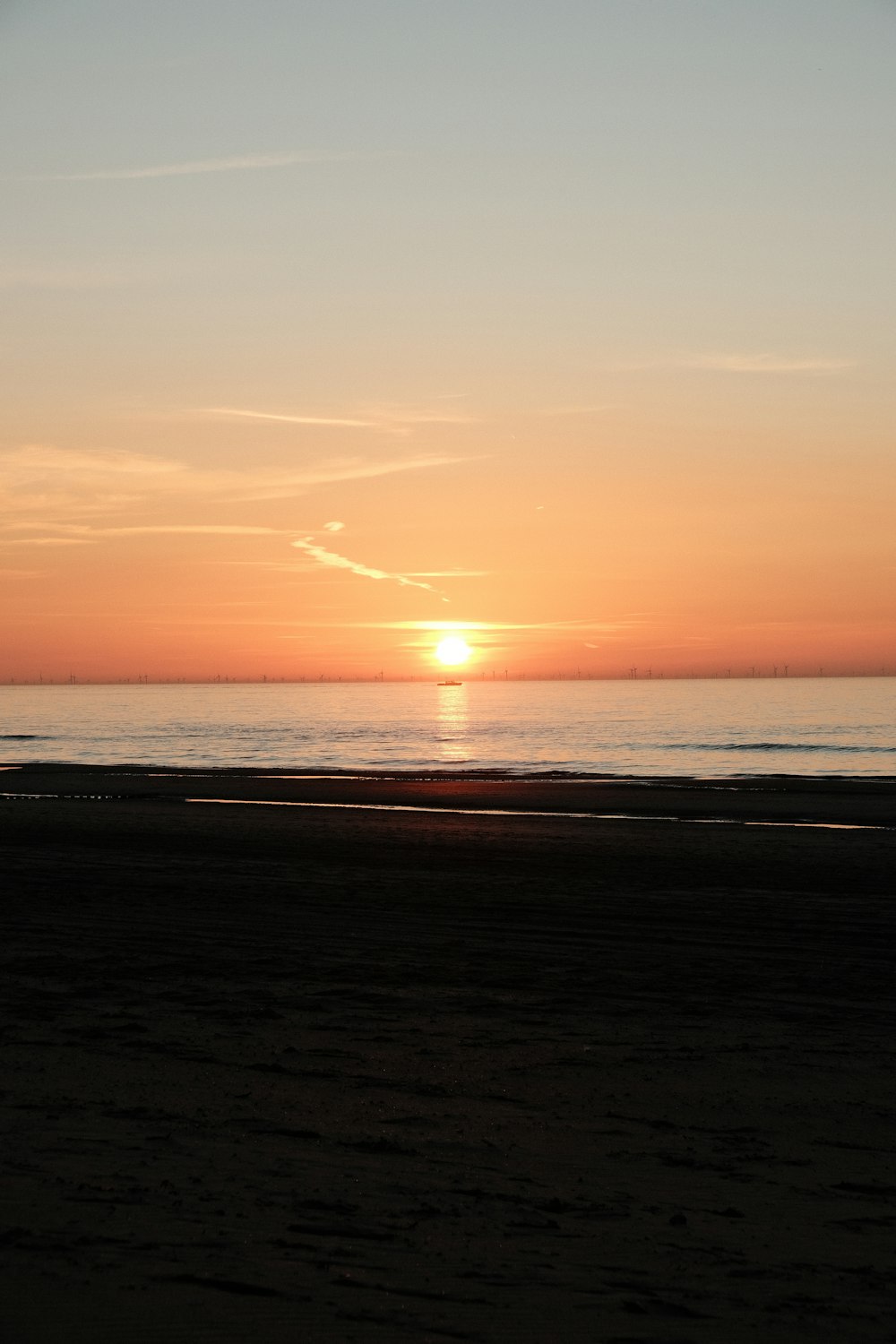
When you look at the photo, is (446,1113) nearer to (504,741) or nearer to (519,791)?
(519,791)

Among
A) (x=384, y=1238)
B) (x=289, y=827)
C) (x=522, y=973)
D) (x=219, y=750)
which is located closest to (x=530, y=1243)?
(x=384, y=1238)

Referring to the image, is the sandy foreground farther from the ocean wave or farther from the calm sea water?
the ocean wave

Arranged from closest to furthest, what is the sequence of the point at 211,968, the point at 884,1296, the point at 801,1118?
the point at 884,1296 → the point at 801,1118 → the point at 211,968

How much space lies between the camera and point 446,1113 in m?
6.89

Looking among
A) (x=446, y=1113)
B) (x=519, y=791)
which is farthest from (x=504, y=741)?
(x=446, y=1113)

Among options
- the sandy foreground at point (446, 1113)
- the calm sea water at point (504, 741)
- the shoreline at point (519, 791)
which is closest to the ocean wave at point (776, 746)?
the calm sea water at point (504, 741)

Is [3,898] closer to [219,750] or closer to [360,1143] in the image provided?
[360,1143]

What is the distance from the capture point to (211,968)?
10906 mm

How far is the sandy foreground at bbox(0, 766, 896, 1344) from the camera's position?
178 inches

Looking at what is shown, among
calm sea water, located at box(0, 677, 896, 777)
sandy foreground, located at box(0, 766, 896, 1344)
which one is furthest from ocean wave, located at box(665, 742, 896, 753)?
sandy foreground, located at box(0, 766, 896, 1344)

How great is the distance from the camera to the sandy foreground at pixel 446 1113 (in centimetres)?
452

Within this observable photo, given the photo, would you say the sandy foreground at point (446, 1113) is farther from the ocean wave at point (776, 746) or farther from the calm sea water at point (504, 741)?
the ocean wave at point (776, 746)

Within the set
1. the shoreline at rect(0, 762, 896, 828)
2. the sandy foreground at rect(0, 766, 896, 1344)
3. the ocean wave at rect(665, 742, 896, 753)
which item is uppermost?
the ocean wave at rect(665, 742, 896, 753)

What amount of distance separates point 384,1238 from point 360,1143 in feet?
4.22
